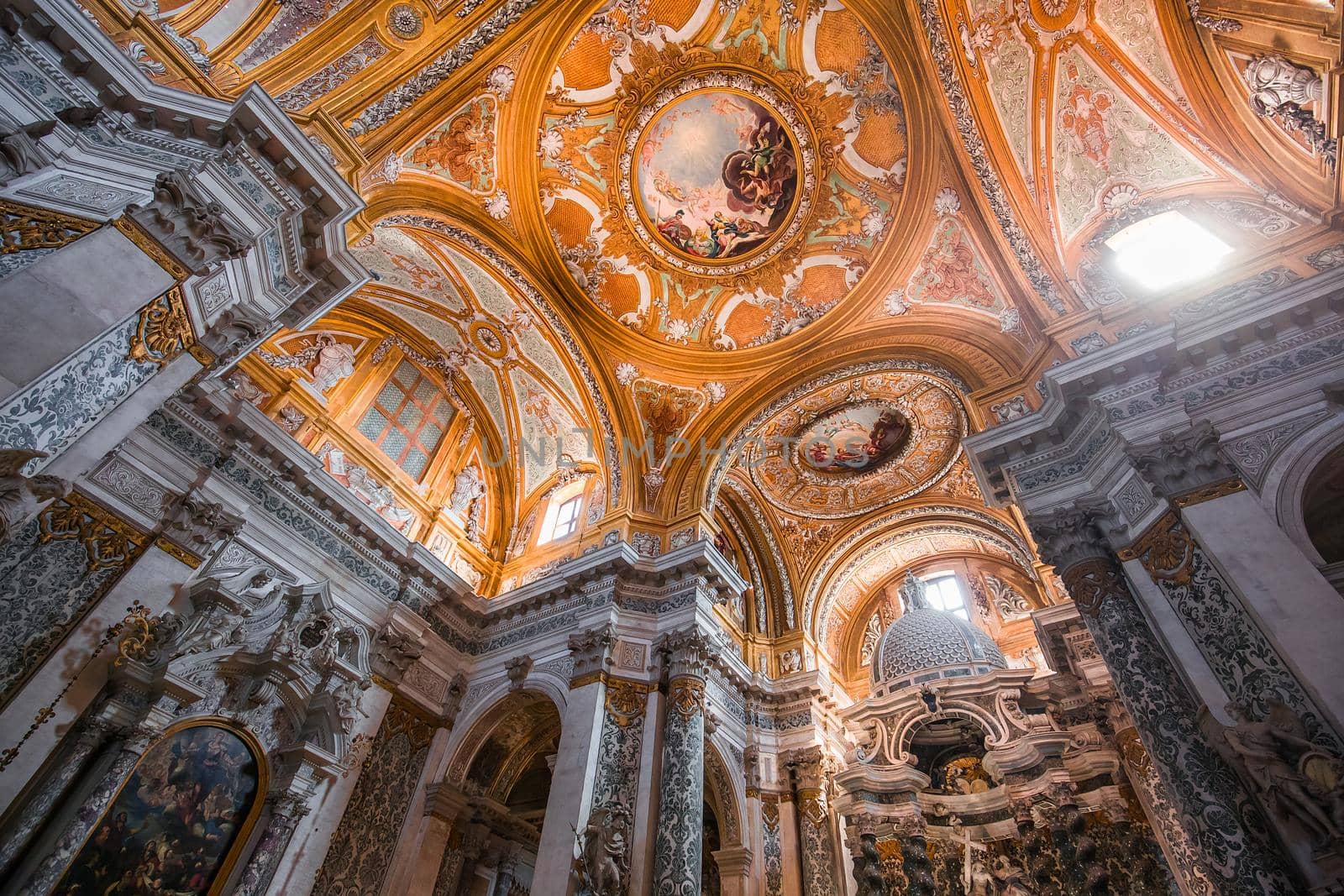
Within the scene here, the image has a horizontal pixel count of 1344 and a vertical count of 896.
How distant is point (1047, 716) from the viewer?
11172mm

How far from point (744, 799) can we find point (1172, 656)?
24.6 feet

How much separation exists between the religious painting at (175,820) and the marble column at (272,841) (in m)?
0.30

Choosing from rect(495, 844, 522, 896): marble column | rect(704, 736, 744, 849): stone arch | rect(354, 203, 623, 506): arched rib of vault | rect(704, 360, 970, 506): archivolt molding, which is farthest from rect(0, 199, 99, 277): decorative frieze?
rect(495, 844, 522, 896): marble column

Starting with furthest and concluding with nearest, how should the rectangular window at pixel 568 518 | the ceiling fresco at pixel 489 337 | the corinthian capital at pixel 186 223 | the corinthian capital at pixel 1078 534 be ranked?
the rectangular window at pixel 568 518
the ceiling fresco at pixel 489 337
the corinthian capital at pixel 1078 534
the corinthian capital at pixel 186 223

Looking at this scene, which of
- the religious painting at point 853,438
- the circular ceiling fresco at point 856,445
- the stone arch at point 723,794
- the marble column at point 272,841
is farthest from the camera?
the religious painting at point 853,438

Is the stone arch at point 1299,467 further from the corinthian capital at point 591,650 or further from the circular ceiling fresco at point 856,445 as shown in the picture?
the corinthian capital at point 591,650

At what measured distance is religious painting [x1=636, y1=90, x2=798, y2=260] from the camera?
437 inches

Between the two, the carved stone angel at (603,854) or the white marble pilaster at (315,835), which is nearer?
the carved stone angel at (603,854)

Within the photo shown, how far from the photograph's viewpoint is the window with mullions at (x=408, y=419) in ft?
39.9

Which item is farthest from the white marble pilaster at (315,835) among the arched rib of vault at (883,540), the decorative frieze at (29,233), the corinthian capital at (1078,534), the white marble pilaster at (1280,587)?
the white marble pilaster at (1280,587)

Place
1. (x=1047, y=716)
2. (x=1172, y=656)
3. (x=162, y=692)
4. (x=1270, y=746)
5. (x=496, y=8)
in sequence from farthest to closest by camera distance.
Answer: (x=1047, y=716), (x=496, y=8), (x=162, y=692), (x=1172, y=656), (x=1270, y=746)

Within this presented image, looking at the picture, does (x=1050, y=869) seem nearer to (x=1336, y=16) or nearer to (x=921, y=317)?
(x=921, y=317)

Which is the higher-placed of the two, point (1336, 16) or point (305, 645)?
point (1336, 16)

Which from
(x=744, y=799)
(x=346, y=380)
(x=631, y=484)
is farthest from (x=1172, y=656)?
(x=346, y=380)
